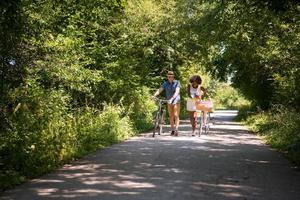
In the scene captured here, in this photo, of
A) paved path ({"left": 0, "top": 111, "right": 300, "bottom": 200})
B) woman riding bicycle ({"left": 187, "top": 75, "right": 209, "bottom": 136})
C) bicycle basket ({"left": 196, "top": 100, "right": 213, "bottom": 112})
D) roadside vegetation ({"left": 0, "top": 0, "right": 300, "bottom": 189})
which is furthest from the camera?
bicycle basket ({"left": 196, "top": 100, "right": 213, "bottom": 112})

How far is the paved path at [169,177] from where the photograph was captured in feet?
23.2

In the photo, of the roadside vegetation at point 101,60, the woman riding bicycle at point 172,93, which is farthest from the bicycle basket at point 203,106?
the roadside vegetation at point 101,60

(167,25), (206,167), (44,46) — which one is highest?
(167,25)

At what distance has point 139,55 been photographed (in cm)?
2217

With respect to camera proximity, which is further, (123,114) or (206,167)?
(123,114)

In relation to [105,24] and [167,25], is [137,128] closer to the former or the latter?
[105,24]

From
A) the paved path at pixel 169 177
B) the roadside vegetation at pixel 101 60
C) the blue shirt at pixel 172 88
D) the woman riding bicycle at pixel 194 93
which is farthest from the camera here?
the woman riding bicycle at pixel 194 93

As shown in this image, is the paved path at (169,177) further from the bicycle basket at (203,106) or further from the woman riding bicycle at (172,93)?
the bicycle basket at (203,106)

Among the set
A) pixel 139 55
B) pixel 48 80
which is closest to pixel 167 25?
pixel 139 55

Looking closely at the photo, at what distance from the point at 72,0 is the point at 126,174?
419 centimetres

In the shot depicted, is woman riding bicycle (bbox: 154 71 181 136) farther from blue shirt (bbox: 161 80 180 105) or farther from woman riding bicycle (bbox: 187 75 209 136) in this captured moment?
woman riding bicycle (bbox: 187 75 209 136)

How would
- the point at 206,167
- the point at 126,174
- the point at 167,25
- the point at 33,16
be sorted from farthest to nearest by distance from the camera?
the point at 167,25, the point at 33,16, the point at 206,167, the point at 126,174

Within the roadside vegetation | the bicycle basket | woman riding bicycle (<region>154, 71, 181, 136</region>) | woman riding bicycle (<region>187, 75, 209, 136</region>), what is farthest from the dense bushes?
the bicycle basket

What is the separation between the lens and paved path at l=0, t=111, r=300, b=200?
7.06 metres
